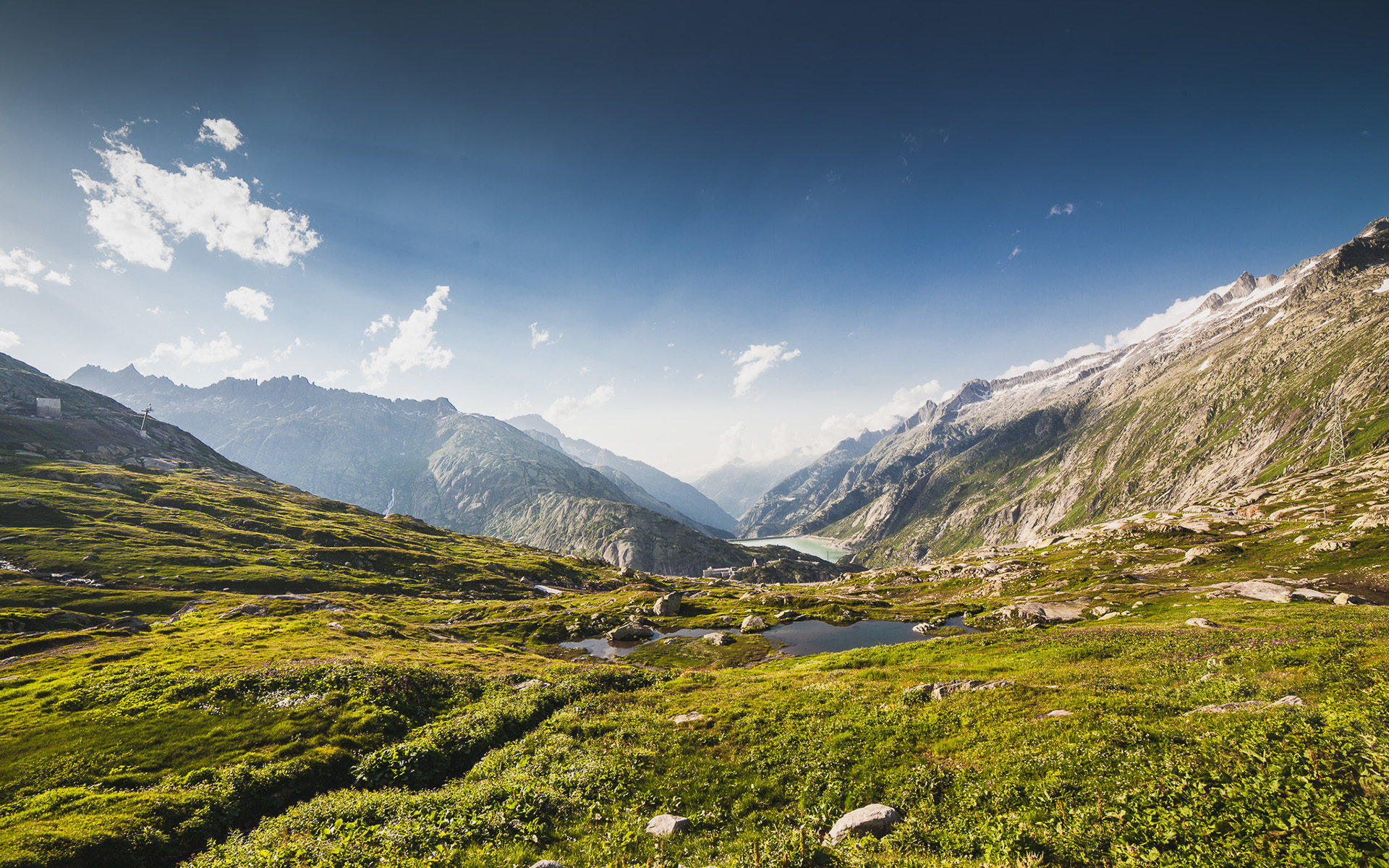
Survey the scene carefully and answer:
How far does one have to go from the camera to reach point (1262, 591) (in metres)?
60.6

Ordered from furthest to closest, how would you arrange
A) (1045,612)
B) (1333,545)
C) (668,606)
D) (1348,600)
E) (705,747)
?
1. (668,606)
2. (1333,545)
3. (1045,612)
4. (1348,600)
5. (705,747)

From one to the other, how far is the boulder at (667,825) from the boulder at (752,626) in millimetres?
80320

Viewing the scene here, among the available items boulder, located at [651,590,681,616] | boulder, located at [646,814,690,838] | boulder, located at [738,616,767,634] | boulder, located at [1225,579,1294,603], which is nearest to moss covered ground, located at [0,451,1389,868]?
boulder, located at [646,814,690,838]

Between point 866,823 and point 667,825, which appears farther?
point 667,825

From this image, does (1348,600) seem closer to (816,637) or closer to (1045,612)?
(1045,612)

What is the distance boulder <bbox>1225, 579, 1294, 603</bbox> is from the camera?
5553cm

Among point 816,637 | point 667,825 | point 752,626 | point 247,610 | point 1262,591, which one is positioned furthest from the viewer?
point 752,626

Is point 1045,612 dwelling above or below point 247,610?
above

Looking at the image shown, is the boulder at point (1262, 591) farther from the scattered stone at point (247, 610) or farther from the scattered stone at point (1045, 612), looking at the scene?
the scattered stone at point (247, 610)

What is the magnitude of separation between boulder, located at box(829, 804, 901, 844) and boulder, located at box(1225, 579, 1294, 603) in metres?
73.6

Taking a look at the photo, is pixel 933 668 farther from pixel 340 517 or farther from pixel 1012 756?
pixel 340 517

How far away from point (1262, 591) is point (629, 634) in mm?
92675

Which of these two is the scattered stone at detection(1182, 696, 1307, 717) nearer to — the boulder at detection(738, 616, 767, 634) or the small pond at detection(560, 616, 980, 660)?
the small pond at detection(560, 616, 980, 660)

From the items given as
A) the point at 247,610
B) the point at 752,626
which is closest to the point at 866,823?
the point at 752,626
